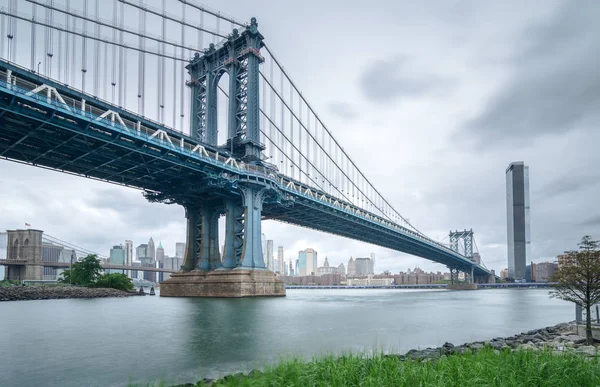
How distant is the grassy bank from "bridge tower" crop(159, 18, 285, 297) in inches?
1719

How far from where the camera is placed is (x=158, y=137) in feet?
151

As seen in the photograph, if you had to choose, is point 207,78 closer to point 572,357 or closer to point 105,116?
point 105,116

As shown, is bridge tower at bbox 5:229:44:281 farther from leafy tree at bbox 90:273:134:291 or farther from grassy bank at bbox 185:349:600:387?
grassy bank at bbox 185:349:600:387

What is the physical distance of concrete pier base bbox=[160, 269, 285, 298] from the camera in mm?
52781

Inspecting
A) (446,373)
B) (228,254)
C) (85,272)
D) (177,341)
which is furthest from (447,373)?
(85,272)

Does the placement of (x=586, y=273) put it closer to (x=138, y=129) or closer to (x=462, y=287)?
(x=138, y=129)

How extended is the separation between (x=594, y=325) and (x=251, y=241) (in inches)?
1658

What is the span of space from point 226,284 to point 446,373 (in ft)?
153

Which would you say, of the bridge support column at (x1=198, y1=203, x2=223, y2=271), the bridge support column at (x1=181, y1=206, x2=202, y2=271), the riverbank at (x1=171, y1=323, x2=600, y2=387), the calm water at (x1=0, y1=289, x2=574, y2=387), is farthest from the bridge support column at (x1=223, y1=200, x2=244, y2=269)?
the riverbank at (x1=171, y1=323, x2=600, y2=387)

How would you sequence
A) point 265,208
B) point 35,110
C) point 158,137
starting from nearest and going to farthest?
point 35,110, point 158,137, point 265,208

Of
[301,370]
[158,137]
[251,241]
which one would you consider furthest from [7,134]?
[301,370]

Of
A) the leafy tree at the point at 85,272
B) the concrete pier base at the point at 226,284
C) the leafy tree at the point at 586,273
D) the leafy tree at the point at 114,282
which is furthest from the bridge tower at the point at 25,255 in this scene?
the leafy tree at the point at 586,273

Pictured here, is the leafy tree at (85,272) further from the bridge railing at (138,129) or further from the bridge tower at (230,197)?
the bridge railing at (138,129)

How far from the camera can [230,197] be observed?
5847 centimetres
